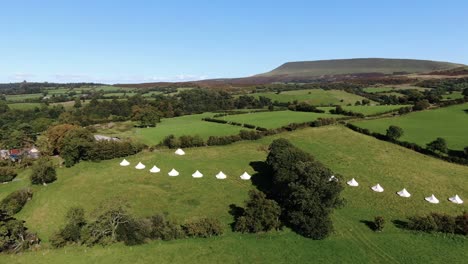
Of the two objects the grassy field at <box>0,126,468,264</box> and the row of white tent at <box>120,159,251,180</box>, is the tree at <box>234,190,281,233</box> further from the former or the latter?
the row of white tent at <box>120,159,251,180</box>

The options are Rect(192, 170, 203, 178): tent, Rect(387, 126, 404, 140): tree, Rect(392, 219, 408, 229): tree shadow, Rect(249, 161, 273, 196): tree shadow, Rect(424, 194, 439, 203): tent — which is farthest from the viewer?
Rect(387, 126, 404, 140): tree

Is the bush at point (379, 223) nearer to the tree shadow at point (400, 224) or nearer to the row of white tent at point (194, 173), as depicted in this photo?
the tree shadow at point (400, 224)

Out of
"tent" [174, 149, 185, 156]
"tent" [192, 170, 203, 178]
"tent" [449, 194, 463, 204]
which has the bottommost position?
"tent" [449, 194, 463, 204]

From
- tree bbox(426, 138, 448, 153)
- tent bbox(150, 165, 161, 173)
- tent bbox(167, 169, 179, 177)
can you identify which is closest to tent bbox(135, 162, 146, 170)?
tent bbox(150, 165, 161, 173)

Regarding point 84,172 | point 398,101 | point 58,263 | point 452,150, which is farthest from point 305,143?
point 398,101

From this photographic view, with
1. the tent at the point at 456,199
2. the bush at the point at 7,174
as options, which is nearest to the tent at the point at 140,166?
the bush at the point at 7,174

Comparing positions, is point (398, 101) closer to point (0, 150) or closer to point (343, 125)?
point (343, 125)

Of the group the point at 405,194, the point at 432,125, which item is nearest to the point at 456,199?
the point at 405,194
